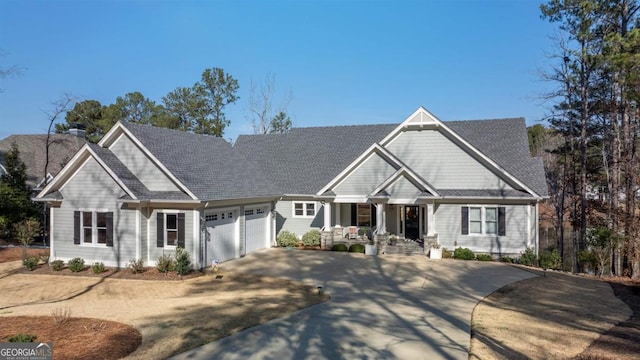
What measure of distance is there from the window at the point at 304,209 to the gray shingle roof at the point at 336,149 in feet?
2.91

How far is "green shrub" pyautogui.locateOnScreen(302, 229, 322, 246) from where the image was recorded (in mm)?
24375

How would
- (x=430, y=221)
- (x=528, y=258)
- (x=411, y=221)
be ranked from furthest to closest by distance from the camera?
(x=411, y=221)
(x=430, y=221)
(x=528, y=258)

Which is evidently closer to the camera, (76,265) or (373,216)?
(76,265)

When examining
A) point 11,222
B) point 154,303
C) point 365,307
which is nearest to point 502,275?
point 365,307

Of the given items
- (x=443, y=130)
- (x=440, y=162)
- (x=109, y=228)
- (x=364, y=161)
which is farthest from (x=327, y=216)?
(x=109, y=228)

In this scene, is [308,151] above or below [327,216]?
above

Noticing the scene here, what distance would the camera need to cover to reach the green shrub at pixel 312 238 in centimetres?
2438

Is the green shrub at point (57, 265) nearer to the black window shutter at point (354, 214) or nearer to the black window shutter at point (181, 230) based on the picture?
the black window shutter at point (181, 230)

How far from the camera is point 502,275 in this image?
57.2 ft

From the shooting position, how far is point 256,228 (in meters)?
23.2

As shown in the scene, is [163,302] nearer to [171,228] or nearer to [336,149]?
[171,228]

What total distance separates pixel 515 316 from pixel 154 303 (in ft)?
33.6

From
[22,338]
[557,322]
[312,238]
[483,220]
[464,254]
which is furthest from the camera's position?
[312,238]

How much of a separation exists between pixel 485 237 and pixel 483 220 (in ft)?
2.86
